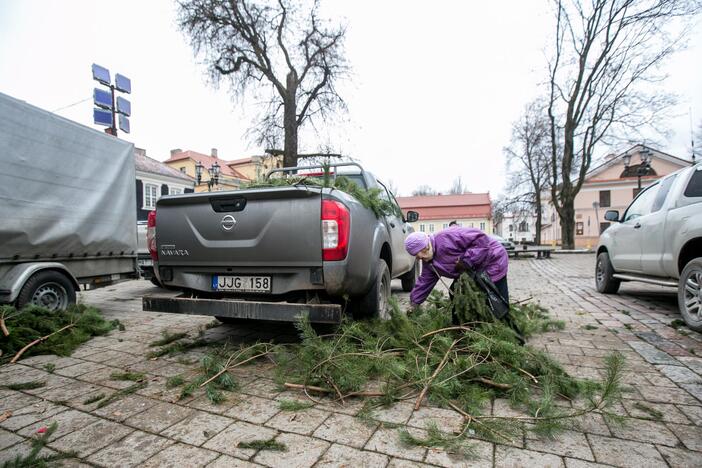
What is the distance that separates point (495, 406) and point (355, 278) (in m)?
1.39

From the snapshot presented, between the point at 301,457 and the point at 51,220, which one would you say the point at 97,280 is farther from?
the point at 301,457

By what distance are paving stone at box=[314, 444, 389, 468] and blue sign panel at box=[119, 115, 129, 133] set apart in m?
13.9

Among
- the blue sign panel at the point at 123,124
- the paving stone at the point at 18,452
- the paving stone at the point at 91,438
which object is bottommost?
the paving stone at the point at 91,438

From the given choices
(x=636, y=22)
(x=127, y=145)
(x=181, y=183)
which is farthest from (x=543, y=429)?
(x=181, y=183)

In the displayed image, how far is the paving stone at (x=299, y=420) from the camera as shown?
2123 mm

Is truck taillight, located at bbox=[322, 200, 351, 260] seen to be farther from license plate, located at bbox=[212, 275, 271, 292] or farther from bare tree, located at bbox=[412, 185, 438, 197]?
bare tree, located at bbox=[412, 185, 438, 197]

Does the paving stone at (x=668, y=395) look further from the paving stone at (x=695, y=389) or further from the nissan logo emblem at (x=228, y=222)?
the nissan logo emblem at (x=228, y=222)

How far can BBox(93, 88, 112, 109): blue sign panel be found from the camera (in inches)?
473

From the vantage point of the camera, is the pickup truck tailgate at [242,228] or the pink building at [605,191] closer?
the pickup truck tailgate at [242,228]

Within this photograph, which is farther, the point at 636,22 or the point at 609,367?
the point at 636,22

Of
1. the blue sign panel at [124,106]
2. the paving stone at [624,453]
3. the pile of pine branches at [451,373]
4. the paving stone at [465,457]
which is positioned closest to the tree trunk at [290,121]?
the blue sign panel at [124,106]

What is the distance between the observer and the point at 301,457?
A: 185 centimetres

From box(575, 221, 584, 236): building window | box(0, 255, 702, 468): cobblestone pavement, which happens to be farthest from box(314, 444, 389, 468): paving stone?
box(575, 221, 584, 236): building window

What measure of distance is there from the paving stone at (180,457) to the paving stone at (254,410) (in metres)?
0.36
